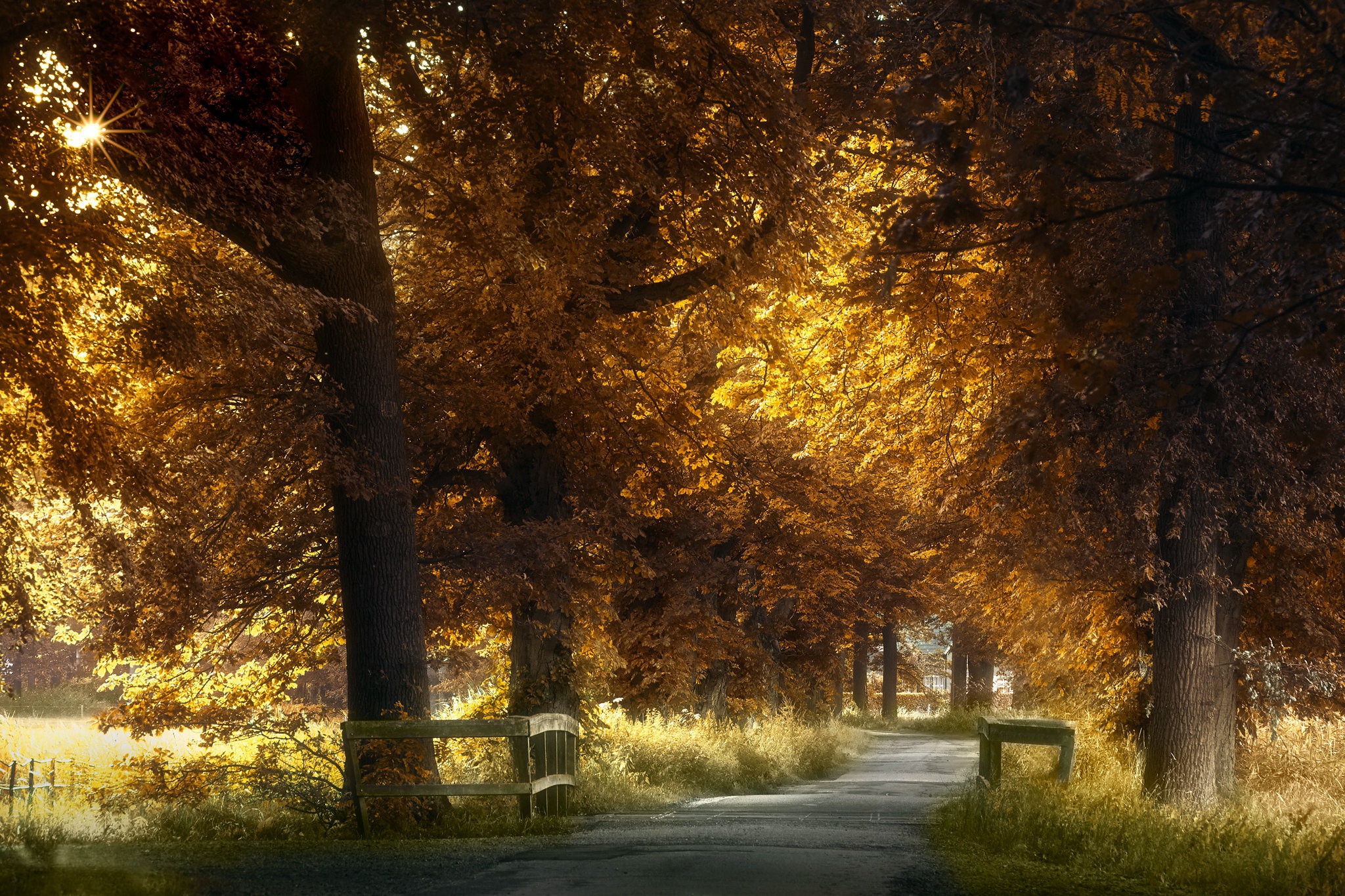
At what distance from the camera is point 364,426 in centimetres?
1331

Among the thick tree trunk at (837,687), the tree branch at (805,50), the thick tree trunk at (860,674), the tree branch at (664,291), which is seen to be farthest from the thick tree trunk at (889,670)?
the tree branch at (805,50)

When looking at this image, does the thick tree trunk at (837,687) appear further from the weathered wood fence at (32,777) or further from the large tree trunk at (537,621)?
the weathered wood fence at (32,777)

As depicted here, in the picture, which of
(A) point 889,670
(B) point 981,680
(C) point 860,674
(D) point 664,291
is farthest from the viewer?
(C) point 860,674

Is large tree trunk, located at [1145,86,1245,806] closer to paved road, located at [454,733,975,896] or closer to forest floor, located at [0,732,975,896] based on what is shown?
paved road, located at [454,733,975,896]

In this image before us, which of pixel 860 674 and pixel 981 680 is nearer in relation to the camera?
pixel 981 680

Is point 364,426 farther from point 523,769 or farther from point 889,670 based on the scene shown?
point 889,670

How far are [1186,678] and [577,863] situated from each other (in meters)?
9.31

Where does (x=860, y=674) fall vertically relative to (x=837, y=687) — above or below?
below

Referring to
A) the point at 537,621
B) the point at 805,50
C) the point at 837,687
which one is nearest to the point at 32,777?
the point at 537,621

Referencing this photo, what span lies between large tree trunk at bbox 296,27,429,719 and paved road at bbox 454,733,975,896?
9.10 feet

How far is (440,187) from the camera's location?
13.9 meters

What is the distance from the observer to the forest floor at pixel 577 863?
7797mm

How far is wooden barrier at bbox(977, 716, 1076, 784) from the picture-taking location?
14.1m

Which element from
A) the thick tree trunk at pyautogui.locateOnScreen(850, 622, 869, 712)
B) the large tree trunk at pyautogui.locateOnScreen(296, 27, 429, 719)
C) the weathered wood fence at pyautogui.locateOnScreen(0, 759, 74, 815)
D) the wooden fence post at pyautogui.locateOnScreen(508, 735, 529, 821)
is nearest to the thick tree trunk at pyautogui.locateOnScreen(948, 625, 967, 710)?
the thick tree trunk at pyautogui.locateOnScreen(850, 622, 869, 712)
